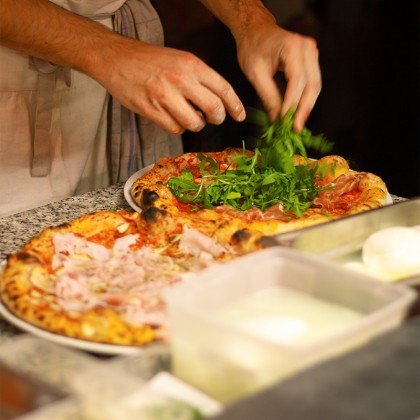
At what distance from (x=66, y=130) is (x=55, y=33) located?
1.84 ft

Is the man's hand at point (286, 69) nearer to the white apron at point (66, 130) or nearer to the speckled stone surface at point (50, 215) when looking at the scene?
the speckled stone surface at point (50, 215)

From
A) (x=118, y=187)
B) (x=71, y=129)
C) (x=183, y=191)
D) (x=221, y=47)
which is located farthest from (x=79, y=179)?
(x=221, y=47)

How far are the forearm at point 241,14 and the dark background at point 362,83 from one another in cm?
122

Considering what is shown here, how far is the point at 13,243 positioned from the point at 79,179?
0.91 meters

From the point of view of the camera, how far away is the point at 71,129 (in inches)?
106

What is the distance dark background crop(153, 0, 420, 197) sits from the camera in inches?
157

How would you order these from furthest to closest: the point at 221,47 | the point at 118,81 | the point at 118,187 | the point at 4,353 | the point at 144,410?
the point at 221,47
the point at 118,187
the point at 118,81
the point at 4,353
the point at 144,410

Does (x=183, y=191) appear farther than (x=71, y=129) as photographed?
No

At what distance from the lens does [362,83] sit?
4090 mm

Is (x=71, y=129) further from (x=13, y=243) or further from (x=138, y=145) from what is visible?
(x=13, y=243)

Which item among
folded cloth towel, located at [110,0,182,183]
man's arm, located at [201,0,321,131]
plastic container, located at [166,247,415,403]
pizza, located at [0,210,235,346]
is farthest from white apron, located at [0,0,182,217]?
plastic container, located at [166,247,415,403]

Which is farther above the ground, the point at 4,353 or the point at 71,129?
the point at 4,353

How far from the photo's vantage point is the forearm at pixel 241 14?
2.48 meters

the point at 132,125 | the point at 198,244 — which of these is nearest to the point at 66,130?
the point at 132,125
